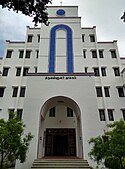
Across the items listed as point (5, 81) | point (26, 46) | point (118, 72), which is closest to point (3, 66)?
point (5, 81)

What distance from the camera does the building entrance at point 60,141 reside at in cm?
1466

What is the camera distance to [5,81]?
17922mm

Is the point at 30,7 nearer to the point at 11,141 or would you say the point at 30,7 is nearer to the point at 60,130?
the point at 11,141

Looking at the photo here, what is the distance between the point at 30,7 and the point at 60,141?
43.2 feet

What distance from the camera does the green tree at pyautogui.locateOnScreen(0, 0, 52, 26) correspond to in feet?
16.4

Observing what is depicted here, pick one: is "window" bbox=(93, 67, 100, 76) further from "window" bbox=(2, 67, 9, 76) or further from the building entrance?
"window" bbox=(2, 67, 9, 76)

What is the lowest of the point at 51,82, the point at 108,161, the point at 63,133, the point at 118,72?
the point at 108,161

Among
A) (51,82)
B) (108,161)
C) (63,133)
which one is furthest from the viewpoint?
(63,133)

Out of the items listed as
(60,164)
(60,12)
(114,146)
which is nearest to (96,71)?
(60,12)

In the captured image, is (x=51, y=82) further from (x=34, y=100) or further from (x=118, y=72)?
(x=118, y=72)

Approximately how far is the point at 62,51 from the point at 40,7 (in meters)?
12.0

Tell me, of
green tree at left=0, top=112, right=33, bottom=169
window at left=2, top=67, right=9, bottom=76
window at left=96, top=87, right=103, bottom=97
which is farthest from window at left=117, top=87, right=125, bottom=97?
window at left=2, top=67, right=9, bottom=76

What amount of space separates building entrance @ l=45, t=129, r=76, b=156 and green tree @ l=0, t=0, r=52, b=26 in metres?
11.9

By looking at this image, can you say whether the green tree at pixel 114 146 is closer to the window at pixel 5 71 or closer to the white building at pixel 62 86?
the white building at pixel 62 86
